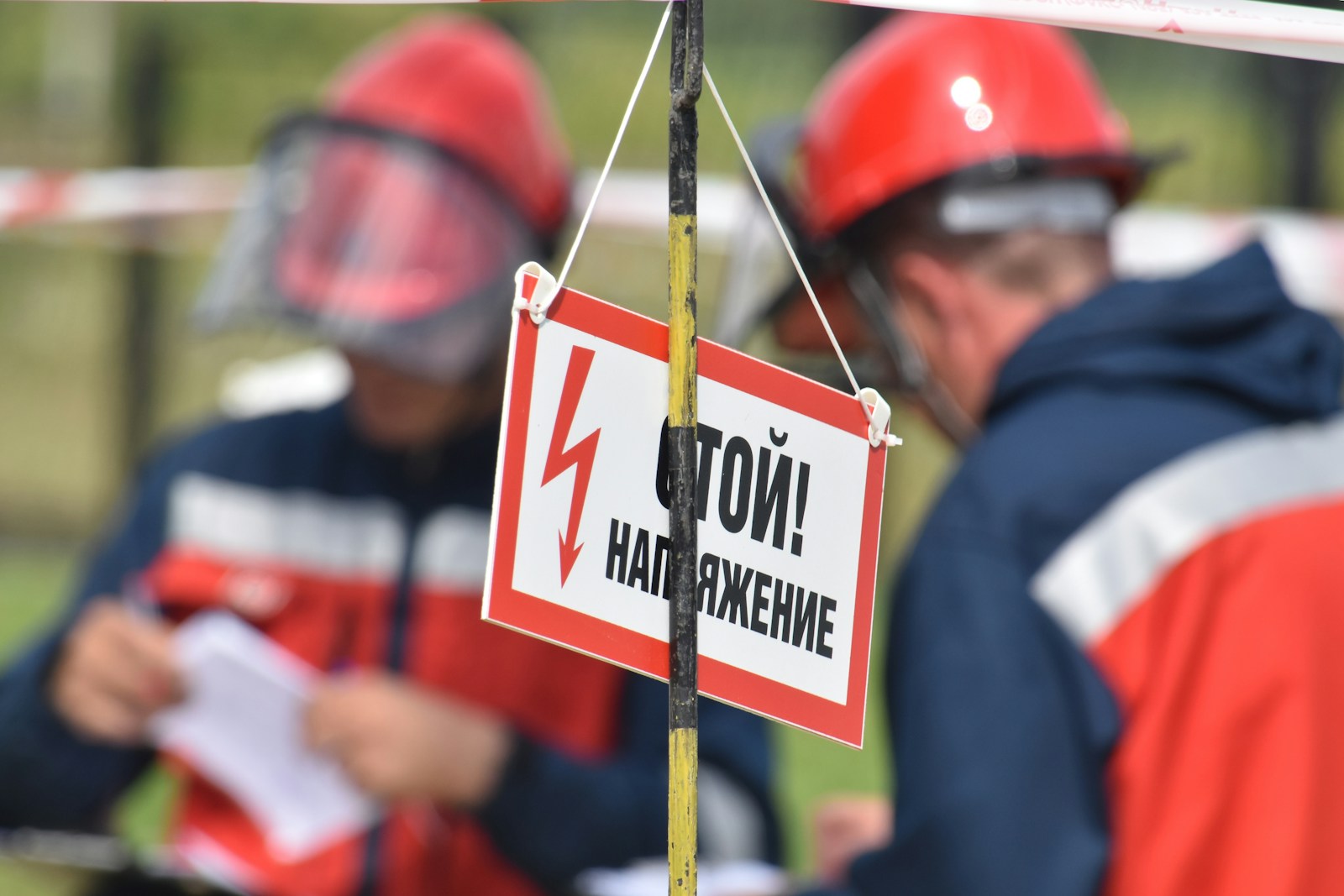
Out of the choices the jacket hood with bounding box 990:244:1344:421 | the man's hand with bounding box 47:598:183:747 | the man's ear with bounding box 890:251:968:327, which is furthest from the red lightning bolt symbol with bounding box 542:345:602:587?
the man's hand with bounding box 47:598:183:747

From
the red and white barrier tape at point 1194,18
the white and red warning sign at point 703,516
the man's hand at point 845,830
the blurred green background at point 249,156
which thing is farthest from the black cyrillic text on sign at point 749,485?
the blurred green background at point 249,156

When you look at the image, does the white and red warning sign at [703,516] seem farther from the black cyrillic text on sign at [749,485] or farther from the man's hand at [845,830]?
the man's hand at [845,830]

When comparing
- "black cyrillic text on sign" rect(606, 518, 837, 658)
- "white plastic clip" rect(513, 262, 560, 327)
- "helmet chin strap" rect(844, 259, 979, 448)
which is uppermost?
"helmet chin strap" rect(844, 259, 979, 448)

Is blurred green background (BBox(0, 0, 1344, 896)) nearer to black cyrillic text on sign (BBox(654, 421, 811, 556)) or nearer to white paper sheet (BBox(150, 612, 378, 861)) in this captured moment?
white paper sheet (BBox(150, 612, 378, 861))

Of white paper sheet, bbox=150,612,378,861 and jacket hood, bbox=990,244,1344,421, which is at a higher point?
jacket hood, bbox=990,244,1344,421

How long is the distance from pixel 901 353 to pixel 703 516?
1031 mm

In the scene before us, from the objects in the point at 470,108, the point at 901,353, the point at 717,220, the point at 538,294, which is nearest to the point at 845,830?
the point at 901,353

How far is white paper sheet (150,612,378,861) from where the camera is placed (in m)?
2.16

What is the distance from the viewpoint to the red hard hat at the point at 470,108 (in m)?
2.32

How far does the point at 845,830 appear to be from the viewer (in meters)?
2.33

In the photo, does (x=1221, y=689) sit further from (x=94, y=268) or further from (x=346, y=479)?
(x=94, y=268)

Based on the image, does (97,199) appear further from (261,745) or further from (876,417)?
(876,417)

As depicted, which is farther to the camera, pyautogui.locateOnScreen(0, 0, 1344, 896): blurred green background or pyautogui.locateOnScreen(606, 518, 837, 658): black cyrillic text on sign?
pyautogui.locateOnScreen(0, 0, 1344, 896): blurred green background

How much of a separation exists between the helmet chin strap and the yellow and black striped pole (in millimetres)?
1046
